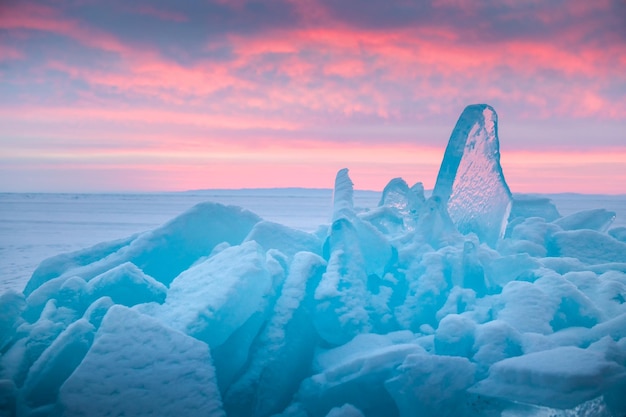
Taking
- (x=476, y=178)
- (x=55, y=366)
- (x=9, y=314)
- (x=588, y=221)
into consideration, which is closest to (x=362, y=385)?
(x=55, y=366)

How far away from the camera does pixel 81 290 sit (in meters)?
3.44

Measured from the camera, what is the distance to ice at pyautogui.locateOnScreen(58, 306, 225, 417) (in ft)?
7.14

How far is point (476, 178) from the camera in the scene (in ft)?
15.4

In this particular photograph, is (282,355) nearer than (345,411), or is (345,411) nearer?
(345,411)

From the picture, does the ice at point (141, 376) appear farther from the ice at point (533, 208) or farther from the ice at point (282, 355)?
the ice at point (533, 208)

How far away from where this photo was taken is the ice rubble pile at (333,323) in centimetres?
230

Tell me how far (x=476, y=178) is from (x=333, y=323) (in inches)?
98.3

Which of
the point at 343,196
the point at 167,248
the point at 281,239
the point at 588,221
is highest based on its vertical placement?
the point at 343,196

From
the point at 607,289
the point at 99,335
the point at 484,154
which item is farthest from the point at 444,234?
the point at 99,335

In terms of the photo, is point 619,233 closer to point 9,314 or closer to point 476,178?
point 476,178

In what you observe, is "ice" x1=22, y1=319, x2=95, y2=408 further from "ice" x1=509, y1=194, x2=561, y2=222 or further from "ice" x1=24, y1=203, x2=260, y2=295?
"ice" x1=509, y1=194, x2=561, y2=222

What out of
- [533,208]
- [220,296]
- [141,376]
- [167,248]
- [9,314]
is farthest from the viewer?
[533,208]

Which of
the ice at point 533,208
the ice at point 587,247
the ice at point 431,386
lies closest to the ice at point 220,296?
the ice at point 431,386

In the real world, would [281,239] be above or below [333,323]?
above
